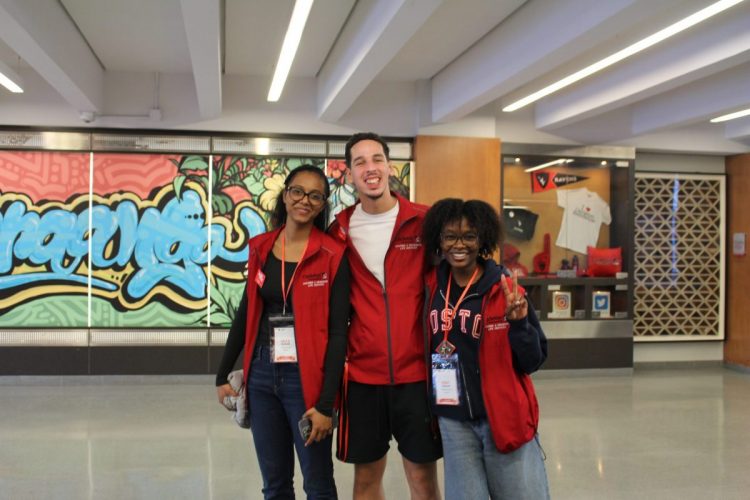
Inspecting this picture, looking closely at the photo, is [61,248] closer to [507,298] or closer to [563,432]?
[563,432]

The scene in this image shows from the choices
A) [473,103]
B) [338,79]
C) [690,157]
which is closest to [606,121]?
[690,157]

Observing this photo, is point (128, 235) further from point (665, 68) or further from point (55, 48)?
point (665, 68)

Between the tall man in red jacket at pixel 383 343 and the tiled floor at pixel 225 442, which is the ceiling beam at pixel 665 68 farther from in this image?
the tall man in red jacket at pixel 383 343

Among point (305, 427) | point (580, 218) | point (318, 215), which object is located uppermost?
point (580, 218)

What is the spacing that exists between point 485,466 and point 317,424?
567mm

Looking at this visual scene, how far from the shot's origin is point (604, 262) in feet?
25.7

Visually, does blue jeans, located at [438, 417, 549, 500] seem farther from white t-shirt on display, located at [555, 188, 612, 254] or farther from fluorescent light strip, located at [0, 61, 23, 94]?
white t-shirt on display, located at [555, 188, 612, 254]

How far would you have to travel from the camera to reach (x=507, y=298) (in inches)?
78.5

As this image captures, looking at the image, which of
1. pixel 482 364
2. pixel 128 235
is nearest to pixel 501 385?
pixel 482 364

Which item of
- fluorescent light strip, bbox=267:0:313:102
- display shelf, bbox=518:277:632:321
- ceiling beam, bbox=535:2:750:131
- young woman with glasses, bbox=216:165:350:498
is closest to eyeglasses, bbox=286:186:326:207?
young woman with glasses, bbox=216:165:350:498

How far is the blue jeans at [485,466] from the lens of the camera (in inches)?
81.9

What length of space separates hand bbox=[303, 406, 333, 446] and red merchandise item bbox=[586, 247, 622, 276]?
6.28 metres

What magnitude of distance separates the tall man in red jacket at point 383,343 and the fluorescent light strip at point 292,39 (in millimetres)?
1610

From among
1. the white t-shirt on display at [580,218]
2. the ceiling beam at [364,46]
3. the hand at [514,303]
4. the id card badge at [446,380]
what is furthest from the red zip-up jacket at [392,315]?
the white t-shirt on display at [580,218]
